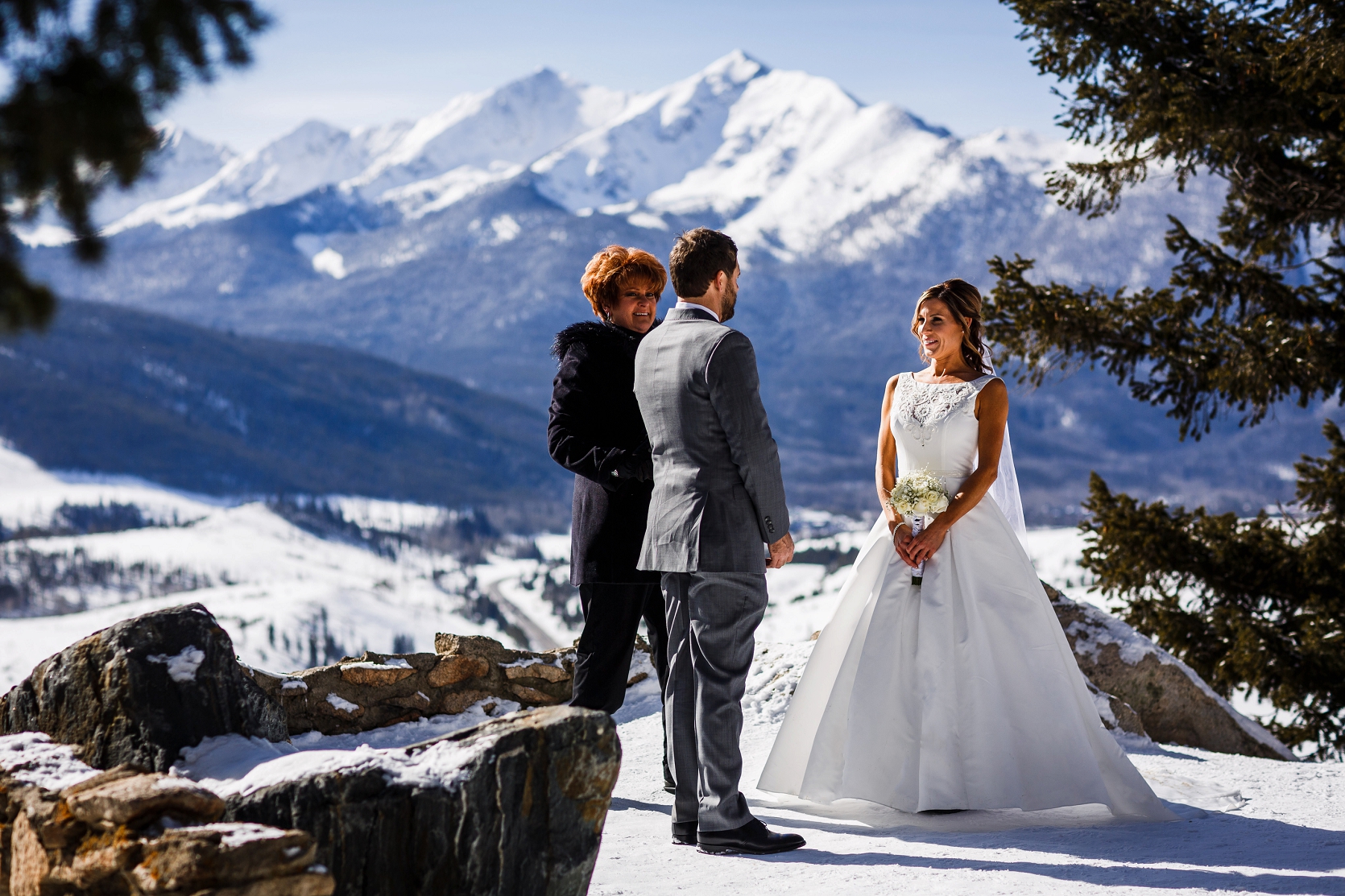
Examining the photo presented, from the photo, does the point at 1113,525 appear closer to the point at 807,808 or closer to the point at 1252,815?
the point at 1252,815

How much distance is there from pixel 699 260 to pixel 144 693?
252cm

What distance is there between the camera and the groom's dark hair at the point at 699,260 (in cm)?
425

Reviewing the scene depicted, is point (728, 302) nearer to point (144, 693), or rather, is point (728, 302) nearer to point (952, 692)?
point (952, 692)

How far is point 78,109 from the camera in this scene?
5.83ft

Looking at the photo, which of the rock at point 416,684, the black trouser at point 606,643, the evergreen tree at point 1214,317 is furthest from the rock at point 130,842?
the evergreen tree at point 1214,317

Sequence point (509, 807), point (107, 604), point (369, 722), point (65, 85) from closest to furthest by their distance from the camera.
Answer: point (65, 85) → point (509, 807) → point (369, 722) → point (107, 604)

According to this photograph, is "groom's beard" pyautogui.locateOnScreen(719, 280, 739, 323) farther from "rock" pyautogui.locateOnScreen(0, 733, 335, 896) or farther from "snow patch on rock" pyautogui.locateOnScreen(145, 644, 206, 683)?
"rock" pyautogui.locateOnScreen(0, 733, 335, 896)

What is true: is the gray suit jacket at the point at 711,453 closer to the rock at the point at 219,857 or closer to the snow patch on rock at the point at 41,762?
the rock at the point at 219,857

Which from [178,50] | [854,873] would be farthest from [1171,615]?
[178,50]

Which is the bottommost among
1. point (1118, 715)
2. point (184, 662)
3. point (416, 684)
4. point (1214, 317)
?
point (416, 684)

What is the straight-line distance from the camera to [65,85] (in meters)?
1.80

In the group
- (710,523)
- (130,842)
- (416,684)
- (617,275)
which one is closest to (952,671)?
(710,523)

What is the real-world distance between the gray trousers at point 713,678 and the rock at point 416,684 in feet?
10.4

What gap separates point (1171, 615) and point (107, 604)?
160887 mm
